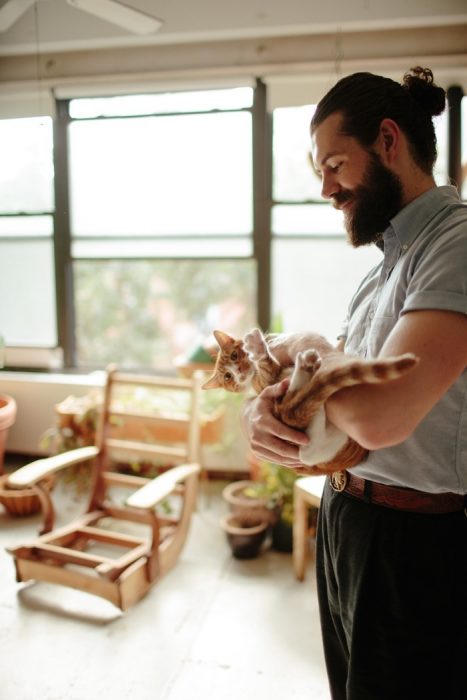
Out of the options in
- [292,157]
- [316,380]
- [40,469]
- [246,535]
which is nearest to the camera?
[316,380]

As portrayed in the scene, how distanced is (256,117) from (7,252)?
83.5 inches

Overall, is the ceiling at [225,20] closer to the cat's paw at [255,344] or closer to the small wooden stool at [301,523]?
the small wooden stool at [301,523]

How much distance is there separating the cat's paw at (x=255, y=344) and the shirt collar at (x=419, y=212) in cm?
32

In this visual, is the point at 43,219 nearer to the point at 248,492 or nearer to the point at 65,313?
the point at 65,313

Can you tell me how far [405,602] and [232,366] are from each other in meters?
0.54

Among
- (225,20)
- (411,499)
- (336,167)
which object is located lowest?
(411,499)

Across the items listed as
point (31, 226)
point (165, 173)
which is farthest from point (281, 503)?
point (31, 226)

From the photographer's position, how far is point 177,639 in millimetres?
2141

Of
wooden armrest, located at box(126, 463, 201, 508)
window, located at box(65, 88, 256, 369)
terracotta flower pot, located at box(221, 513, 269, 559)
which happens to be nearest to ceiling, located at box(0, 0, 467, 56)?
window, located at box(65, 88, 256, 369)

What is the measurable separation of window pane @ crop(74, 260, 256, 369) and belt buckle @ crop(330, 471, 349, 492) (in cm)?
261

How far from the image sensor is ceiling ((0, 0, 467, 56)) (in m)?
3.02

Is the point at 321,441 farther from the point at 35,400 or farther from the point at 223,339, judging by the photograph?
the point at 35,400

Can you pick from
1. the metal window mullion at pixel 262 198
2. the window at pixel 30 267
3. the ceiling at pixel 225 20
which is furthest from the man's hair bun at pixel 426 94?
the window at pixel 30 267

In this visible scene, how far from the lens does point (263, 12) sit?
3150mm
